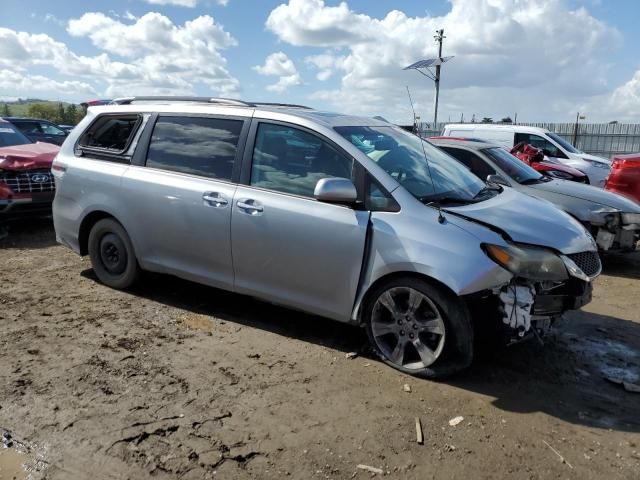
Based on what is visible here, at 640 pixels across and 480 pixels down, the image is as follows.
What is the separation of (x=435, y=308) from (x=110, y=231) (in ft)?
10.9

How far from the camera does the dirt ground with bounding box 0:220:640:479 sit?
3.01 m

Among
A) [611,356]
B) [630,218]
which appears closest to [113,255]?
[611,356]

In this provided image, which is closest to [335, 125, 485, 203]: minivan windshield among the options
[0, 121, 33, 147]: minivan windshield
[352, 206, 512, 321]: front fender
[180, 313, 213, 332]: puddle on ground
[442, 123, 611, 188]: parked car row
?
[352, 206, 512, 321]: front fender

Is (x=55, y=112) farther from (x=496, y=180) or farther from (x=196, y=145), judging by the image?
A: (x=496, y=180)

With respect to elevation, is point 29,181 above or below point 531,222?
below

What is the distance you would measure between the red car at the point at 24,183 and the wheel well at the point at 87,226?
10.5 feet

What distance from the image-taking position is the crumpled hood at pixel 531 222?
3.89 meters

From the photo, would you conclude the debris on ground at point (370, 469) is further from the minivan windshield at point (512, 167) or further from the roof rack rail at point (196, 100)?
the minivan windshield at point (512, 167)

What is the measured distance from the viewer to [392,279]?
3949 mm

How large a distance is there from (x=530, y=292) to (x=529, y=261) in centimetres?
21

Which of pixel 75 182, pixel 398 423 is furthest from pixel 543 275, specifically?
pixel 75 182

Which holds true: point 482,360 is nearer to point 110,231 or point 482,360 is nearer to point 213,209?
point 213,209

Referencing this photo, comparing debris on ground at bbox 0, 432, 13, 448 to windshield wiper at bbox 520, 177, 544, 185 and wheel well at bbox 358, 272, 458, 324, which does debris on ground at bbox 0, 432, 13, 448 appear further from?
windshield wiper at bbox 520, 177, 544, 185

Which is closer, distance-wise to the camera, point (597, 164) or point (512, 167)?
point (512, 167)
